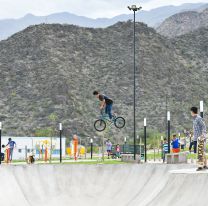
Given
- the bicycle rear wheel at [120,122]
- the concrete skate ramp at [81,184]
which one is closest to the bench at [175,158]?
the concrete skate ramp at [81,184]

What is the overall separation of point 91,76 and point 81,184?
348 feet

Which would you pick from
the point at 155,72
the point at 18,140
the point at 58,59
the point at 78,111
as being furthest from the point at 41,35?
the point at 18,140

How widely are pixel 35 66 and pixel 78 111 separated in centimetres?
2254

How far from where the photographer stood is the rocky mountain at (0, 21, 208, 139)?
110m

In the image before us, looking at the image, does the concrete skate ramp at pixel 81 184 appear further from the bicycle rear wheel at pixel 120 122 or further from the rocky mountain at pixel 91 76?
the rocky mountain at pixel 91 76

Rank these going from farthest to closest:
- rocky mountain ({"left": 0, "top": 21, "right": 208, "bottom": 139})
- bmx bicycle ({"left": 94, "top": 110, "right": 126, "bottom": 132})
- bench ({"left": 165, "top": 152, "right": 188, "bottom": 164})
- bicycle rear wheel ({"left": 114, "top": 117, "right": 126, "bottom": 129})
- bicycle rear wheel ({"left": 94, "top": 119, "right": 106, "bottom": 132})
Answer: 1. rocky mountain ({"left": 0, "top": 21, "right": 208, "bottom": 139})
2. bicycle rear wheel ({"left": 114, "top": 117, "right": 126, "bottom": 129})
3. bmx bicycle ({"left": 94, "top": 110, "right": 126, "bottom": 132})
4. bicycle rear wheel ({"left": 94, "top": 119, "right": 106, "bottom": 132})
5. bench ({"left": 165, "top": 152, "right": 188, "bottom": 164})

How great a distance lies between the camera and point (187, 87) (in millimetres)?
129750

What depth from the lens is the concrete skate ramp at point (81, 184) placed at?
843 inches

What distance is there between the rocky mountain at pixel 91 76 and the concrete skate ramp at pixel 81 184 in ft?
257

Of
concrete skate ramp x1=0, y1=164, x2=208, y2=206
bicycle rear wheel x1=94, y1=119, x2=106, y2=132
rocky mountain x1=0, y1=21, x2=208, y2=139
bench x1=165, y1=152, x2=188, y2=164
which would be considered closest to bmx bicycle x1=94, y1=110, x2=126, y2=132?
bicycle rear wheel x1=94, y1=119, x2=106, y2=132

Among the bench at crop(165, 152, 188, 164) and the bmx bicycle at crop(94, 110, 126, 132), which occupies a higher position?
the bmx bicycle at crop(94, 110, 126, 132)

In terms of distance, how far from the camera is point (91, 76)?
129 meters

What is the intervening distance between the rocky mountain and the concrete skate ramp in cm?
7831

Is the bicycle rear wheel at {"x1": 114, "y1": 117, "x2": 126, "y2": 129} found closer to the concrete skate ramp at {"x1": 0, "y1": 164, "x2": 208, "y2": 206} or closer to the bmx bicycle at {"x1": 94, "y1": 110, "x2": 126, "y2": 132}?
the bmx bicycle at {"x1": 94, "y1": 110, "x2": 126, "y2": 132}
